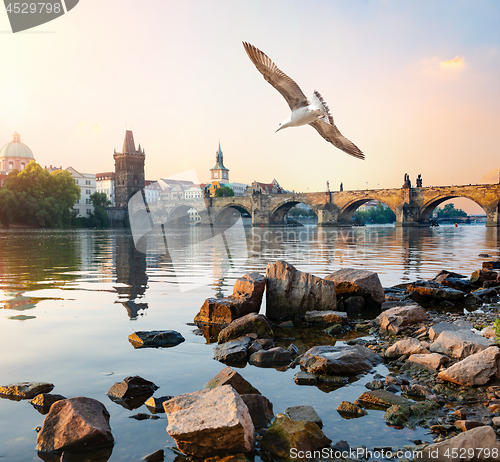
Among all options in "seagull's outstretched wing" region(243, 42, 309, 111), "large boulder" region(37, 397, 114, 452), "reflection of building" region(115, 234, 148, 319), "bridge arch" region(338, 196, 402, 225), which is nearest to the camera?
"large boulder" region(37, 397, 114, 452)

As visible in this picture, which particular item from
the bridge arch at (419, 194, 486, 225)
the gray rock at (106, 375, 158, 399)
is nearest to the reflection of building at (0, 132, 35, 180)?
the bridge arch at (419, 194, 486, 225)

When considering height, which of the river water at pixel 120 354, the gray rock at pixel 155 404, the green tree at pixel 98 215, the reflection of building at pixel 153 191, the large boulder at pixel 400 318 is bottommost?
the river water at pixel 120 354

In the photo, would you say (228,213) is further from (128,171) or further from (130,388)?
(130,388)

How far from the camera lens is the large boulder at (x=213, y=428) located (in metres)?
3.08

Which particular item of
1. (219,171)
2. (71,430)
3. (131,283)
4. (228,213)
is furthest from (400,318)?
(219,171)

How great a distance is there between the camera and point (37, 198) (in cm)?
5950

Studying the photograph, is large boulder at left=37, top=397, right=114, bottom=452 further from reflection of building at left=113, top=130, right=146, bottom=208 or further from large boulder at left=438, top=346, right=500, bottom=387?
reflection of building at left=113, top=130, right=146, bottom=208

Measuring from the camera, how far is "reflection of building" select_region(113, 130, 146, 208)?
108 metres

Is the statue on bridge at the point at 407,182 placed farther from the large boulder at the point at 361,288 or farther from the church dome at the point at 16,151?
the church dome at the point at 16,151

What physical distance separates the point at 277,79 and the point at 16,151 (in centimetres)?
12058

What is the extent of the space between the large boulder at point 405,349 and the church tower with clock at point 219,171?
153598mm

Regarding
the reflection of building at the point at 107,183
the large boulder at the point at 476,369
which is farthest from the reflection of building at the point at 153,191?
the large boulder at the point at 476,369

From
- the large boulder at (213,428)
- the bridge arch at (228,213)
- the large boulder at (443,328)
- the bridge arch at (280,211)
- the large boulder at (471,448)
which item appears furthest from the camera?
the bridge arch at (228,213)

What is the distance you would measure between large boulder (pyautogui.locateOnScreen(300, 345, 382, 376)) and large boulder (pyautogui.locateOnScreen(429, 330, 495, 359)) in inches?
28.0
